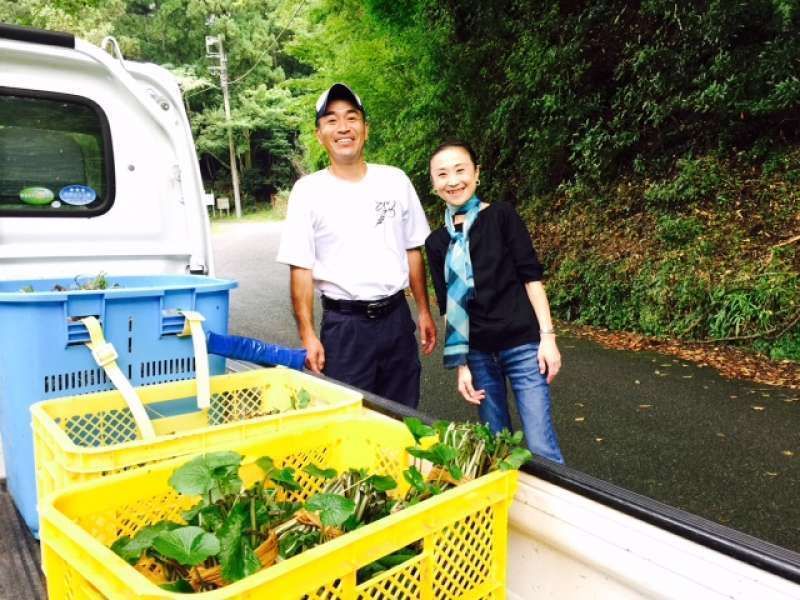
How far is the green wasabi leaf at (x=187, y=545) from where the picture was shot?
38.3 inches

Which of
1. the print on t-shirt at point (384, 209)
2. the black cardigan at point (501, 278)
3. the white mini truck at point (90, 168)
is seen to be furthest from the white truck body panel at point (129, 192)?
the black cardigan at point (501, 278)

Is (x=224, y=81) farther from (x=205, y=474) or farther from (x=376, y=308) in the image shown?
(x=205, y=474)

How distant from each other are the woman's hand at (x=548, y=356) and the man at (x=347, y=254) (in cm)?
70

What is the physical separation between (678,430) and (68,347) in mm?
4160

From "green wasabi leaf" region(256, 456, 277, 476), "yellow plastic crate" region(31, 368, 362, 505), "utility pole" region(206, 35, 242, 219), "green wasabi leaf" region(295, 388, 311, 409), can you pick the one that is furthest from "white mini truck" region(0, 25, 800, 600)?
"utility pole" region(206, 35, 242, 219)

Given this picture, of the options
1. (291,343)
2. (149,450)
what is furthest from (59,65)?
(291,343)

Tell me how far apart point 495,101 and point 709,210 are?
3722mm

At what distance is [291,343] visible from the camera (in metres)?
7.21

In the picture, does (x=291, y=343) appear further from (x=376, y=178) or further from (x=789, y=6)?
(x=789, y=6)

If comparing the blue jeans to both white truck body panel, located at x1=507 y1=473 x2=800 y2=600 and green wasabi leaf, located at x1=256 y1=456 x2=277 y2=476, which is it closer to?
white truck body panel, located at x1=507 y1=473 x2=800 y2=600

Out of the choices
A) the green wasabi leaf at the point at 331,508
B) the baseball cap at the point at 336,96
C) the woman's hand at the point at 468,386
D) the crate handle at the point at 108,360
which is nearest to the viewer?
the green wasabi leaf at the point at 331,508

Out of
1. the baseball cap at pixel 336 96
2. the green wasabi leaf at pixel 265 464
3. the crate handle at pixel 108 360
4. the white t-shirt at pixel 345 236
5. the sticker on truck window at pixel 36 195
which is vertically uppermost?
the baseball cap at pixel 336 96

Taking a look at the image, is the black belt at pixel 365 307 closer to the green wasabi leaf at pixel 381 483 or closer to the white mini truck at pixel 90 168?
the white mini truck at pixel 90 168

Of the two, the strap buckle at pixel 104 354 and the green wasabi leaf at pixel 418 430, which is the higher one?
the strap buckle at pixel 104 354
